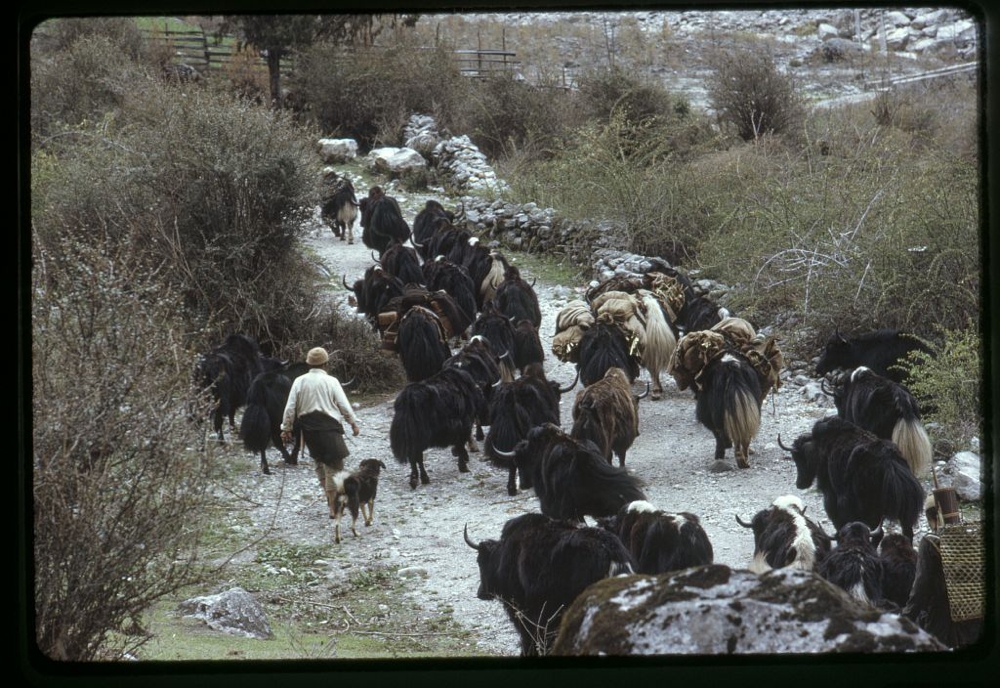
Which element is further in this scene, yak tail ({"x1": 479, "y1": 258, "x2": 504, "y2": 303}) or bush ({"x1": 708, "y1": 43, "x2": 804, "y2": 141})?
yak tail ({"x1": 479, "y1": 258, "x2": 504, "y2": 303})

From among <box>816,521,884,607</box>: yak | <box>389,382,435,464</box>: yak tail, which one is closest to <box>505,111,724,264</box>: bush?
<box>389,382,435,464</box>: yak tail

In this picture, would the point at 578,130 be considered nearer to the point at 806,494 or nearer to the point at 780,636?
the point at 806,494

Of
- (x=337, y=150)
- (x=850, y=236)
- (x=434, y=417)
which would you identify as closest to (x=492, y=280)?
(x=337, y=150)

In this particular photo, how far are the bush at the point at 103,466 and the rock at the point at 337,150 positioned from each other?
255 centimetres

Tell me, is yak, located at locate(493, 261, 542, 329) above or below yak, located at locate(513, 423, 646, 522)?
above

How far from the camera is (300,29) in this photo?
13.9 ft

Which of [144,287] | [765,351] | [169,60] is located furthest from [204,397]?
[765,351]

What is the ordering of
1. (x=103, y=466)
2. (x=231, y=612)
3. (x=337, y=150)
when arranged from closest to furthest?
(x=103, y=466)
(x=231, y=612)
(x=337, y=150)

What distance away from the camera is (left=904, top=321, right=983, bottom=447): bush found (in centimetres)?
323

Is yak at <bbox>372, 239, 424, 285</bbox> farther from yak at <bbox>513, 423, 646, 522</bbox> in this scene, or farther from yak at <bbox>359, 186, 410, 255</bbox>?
yak at <bbox>513, 423, 646, 522</bbox>

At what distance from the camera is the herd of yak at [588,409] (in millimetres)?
3629

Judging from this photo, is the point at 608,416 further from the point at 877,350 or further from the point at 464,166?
the point at 464,166

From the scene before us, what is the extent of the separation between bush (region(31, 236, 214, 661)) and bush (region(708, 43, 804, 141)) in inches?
131

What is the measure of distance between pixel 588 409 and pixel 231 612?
1.99m
